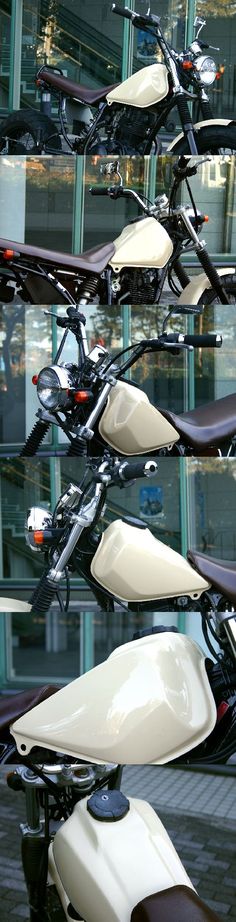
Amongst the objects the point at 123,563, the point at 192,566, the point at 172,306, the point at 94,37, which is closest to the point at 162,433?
the point at 172,306

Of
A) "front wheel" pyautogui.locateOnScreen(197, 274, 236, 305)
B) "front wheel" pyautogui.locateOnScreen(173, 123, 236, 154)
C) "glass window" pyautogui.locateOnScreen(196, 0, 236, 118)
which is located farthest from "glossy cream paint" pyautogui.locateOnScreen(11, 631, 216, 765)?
"glass window" pyautogui.locateOnScreen(196, 0, 236, 118)

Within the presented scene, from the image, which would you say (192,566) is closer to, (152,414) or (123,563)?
(123,563)

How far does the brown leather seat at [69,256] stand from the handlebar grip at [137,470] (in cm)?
140

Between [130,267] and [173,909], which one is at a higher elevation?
[130,267]

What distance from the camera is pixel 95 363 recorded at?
12.3 ft

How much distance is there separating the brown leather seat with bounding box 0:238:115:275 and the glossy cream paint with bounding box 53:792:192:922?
268cm

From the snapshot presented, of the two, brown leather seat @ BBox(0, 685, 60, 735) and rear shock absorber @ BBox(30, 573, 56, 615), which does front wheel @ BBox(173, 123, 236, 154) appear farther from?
brown leather seat @ BBox(0, 685, 60, 735)

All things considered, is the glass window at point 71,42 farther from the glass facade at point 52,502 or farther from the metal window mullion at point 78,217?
the glass facade at point 52,502

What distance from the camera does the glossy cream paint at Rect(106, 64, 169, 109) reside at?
5.58m

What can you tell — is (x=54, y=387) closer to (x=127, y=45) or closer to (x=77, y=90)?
(x=77, y=90)

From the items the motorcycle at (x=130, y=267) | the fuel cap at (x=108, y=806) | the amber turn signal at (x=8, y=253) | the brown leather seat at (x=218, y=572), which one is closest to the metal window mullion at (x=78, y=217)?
the motorcycle at (x=130, y=267)

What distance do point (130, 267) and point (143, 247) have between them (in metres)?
0.11

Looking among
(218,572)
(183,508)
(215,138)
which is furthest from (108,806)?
(215,138)

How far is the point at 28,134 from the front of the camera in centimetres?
683
